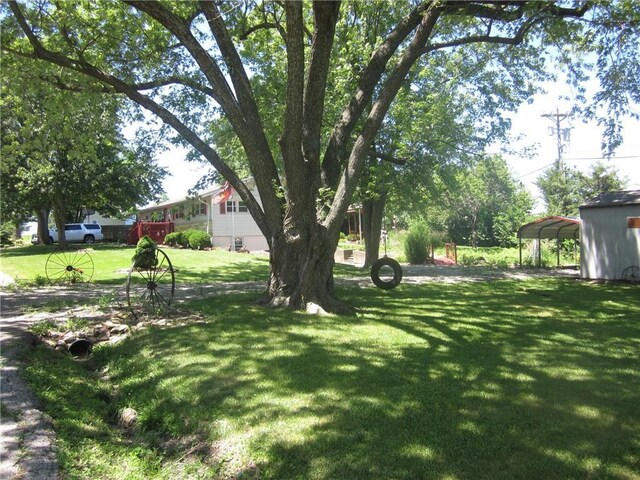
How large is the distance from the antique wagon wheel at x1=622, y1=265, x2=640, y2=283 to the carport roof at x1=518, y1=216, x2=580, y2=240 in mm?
4396

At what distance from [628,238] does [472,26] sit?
7624 mm

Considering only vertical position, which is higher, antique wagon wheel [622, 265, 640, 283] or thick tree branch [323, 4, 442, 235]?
thick tree branch [323, 4, 442, 235]

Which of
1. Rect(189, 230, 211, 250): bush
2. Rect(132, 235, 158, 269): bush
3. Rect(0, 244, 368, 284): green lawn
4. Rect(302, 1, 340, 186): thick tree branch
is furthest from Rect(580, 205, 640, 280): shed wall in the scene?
Rect(189, 230, 211, 250): bush

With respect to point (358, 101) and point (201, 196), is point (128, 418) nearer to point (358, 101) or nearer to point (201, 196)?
point (358, 101)

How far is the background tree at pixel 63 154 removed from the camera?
12727 millimetres

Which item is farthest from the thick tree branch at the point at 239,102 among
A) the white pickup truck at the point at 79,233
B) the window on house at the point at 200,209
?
the white pickup truck at the point at 79,233

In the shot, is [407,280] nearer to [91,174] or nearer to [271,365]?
[271,365]

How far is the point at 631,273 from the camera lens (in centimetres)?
1459

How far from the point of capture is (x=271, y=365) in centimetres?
593

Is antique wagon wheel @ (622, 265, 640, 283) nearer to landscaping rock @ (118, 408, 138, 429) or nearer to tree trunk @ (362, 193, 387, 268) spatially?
tree trunk @ (362, 193, 387, 268)

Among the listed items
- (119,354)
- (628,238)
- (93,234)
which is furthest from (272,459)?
(93,234)

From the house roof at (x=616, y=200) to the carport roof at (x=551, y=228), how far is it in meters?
2.97

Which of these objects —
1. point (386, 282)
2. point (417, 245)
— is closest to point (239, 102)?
point (386, 282)

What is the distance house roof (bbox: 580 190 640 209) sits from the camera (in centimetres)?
1480
